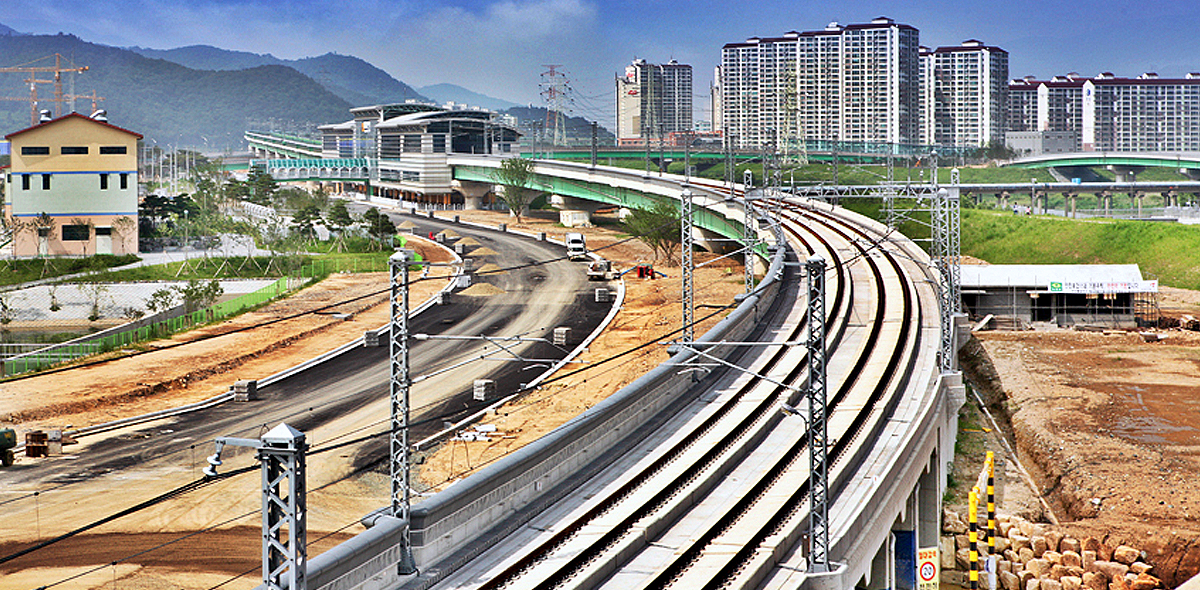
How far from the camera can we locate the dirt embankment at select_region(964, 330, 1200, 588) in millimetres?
38875

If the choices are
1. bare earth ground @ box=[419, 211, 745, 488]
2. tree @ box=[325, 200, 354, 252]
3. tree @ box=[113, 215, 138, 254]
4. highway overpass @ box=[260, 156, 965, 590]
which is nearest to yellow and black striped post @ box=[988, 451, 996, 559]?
highway overpass @ box=[260, 156, 965, 590]

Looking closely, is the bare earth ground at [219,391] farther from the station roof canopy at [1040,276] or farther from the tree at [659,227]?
the station roof canopy at [1040,276]

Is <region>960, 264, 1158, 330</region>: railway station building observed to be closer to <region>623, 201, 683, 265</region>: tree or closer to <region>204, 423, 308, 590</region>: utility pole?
<region>623, 201, 683, 265</region>: tree

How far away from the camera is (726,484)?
108 ft

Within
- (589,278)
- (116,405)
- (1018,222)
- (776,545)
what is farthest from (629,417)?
(1018,222)

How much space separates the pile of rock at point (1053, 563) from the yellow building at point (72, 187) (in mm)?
75503

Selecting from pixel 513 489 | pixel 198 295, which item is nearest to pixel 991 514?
pixel 513 489

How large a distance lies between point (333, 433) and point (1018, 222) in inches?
3353

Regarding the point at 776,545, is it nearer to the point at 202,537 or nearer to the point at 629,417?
the point at 629,417

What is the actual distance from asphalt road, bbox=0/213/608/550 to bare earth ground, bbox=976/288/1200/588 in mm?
22985

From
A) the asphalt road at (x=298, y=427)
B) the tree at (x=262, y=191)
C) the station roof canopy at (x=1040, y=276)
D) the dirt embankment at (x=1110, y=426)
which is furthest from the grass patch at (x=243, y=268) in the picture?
the tree at (x=262, y=191)

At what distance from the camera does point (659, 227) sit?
92875mm

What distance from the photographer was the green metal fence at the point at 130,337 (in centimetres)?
5753

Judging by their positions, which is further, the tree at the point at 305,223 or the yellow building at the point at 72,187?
the tree at the point at 305,223
